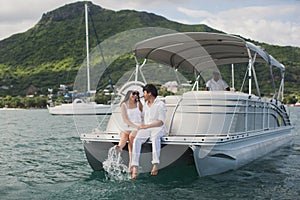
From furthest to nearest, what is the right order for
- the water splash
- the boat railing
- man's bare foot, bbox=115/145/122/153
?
the boat railing → the water splash → man's bare foot, bbox=115/145/122/153

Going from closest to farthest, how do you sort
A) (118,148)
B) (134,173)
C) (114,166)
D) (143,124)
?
(134,173), (143,124), (118,148), (114,166)

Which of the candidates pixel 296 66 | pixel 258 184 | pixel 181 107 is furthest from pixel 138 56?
pixel 296 66

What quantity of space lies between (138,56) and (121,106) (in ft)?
10.4

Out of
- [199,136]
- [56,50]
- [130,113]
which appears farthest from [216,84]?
[56,50]

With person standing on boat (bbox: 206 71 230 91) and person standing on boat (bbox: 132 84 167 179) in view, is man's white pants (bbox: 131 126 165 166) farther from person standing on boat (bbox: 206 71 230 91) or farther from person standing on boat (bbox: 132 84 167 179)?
person standing on boat (bbox: 206 71 230 91)

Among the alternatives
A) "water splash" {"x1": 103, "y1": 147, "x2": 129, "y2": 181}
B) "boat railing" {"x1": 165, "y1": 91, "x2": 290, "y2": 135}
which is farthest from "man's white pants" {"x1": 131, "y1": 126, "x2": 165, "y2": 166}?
"boat railing" {"x1": 165, "y1": 91, "x2": 290, "y2": 135}

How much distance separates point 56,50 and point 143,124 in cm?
7892

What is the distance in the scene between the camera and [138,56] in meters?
11.2

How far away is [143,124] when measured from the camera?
8.16m

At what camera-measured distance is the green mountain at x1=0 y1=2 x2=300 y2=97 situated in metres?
78.2

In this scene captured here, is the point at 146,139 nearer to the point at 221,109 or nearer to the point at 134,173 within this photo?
the point at 134,173

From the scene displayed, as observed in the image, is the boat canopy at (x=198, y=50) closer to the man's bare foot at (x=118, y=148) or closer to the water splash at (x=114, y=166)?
the man's bare foot at (x=118, y=148)

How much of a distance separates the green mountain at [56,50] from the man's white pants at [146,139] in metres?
59.9

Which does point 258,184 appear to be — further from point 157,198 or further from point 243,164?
point 157,198
